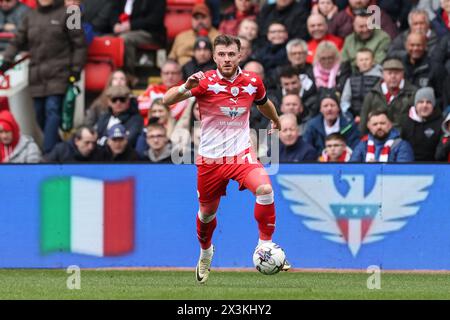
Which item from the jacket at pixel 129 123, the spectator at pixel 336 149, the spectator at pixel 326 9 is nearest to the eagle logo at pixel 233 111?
the spectator at pixel 336 149

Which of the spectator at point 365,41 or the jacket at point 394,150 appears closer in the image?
the jacket at point 394,150

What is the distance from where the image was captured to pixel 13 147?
17359 mm

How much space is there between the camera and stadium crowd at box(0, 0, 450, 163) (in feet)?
52.4

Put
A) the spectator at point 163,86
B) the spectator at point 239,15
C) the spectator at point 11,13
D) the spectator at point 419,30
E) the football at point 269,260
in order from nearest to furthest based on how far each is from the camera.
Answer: the football at point 269,260 < the spectator at point 419,30 < the spectator at point 163,86 < the spectator at point 239,15 < the spectator at point 11,13

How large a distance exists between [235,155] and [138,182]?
10.7ft

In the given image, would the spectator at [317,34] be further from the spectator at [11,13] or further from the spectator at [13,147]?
the spectator at [11,13]

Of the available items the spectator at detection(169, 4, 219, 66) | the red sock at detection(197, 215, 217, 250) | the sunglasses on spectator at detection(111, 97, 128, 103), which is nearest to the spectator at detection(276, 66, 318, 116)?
the spectator at detection(169, 4, 219, 66)

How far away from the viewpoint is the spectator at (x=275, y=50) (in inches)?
703

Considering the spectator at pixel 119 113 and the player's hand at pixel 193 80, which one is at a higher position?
the player's hand at pixel 193 80

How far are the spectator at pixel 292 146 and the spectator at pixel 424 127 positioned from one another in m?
1.29

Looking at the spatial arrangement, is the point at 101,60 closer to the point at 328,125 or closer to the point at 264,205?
the point at 328,125

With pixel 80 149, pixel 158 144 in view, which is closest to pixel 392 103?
pixel 158 144

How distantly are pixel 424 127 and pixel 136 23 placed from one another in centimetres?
548

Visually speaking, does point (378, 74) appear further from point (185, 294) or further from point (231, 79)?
point (185, 294)
